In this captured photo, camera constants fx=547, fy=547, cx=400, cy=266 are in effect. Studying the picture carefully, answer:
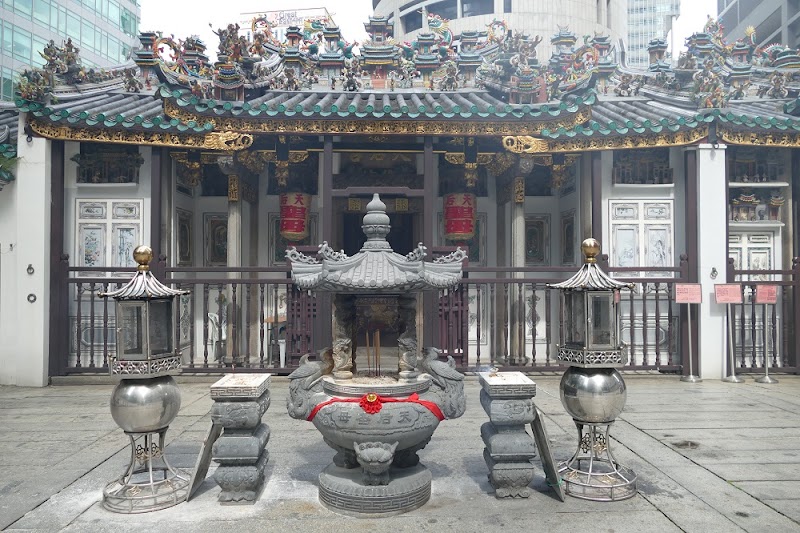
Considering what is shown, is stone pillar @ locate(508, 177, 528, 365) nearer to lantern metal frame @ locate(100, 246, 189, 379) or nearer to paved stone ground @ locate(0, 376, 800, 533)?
paved stone ground @ locate(0, 376, 800, 533)

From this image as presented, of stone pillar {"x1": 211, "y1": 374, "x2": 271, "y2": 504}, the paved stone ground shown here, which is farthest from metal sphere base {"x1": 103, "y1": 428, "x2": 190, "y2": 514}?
stone pillar {"x1": 211, "y1": 374, "x2": 271, "y2": 504}

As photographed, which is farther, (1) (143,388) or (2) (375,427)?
(1) (143,388)

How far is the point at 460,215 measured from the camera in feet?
37.8

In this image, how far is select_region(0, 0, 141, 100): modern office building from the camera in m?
26.6

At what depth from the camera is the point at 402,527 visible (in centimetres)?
421

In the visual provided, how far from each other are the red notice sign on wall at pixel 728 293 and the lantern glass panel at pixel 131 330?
359 inches

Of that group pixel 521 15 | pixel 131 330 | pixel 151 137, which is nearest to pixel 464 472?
pixel 131 330

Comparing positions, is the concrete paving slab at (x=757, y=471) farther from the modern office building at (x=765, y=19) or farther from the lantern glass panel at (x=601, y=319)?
the modern office building at (x=765, y=19)

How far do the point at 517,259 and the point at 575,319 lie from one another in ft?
20.1

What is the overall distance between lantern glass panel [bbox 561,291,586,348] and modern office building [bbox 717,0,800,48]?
1954 centimetres

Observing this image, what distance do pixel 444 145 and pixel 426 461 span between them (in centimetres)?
687

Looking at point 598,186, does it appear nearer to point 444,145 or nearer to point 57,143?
point 444,145

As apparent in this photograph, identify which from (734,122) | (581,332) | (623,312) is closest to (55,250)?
(581,332)

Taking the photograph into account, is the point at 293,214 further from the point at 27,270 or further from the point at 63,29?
the point at 63,29
